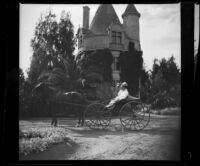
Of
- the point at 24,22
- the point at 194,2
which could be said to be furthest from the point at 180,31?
the point at 24,22

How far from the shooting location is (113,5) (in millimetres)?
3932

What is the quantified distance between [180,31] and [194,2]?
46 centimetres

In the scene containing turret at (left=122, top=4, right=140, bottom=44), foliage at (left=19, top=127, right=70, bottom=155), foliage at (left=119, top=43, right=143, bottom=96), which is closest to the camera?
foliage at (left=19, top=127, right=70, bottom=155)

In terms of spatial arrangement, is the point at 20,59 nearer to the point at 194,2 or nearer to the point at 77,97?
the point at 77,97

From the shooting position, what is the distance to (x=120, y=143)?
3904mm

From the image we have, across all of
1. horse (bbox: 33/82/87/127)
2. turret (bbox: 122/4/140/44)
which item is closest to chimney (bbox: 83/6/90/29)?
turret (bbox: 122/4/140/44)

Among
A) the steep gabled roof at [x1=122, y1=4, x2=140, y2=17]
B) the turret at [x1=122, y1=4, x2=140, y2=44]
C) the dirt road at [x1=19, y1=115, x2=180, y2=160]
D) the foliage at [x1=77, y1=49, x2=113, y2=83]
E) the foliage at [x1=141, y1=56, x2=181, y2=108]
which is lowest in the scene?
the dirt road at [x1=19, y1=115, x2=180, y2=160]

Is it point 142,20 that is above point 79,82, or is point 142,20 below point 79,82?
above

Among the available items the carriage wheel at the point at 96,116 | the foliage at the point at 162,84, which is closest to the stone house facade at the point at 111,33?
the foliage at the point at 162,84

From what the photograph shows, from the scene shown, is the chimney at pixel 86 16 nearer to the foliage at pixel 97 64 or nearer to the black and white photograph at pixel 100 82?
the black and white photograph at pixel 100 82

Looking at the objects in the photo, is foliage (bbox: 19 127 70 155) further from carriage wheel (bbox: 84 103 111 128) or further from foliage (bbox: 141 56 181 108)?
foliage (bbox: 141 56 181 108)

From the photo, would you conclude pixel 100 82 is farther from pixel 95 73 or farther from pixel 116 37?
pixel 116 37

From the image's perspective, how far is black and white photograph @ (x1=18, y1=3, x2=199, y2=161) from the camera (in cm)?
387

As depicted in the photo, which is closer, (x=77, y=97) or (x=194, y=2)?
(x=194, y=2)
